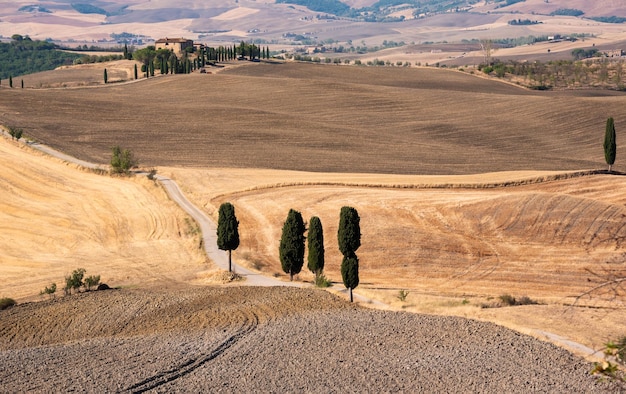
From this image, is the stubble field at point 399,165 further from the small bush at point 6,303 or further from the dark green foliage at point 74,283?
the small bush at point 6,303

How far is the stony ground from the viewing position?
29797 millimetres

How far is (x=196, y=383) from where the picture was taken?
30125mm

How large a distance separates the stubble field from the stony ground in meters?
3.68

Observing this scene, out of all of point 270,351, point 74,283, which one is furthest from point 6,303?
point 270,351

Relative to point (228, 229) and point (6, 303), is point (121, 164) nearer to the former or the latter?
point (228, 229)

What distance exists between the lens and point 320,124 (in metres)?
123

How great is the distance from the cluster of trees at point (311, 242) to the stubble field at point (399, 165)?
1.94 meters

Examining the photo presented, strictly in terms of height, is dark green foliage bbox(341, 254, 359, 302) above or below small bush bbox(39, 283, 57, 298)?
above

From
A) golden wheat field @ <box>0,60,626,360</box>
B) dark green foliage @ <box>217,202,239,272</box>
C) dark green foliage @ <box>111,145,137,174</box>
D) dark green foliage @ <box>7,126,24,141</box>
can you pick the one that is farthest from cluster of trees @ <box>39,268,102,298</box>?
dark green foliage @ <box>7,126,24,141</box>

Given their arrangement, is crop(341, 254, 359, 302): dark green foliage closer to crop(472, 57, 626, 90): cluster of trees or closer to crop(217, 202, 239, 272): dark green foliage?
crop(217, 202, 239, 272): dark green foliage

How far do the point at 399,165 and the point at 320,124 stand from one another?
30.8 meters

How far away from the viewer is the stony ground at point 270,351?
29797 millimetres

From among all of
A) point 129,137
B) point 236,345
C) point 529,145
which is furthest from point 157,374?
point 529,145

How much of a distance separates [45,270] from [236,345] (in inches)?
1007
